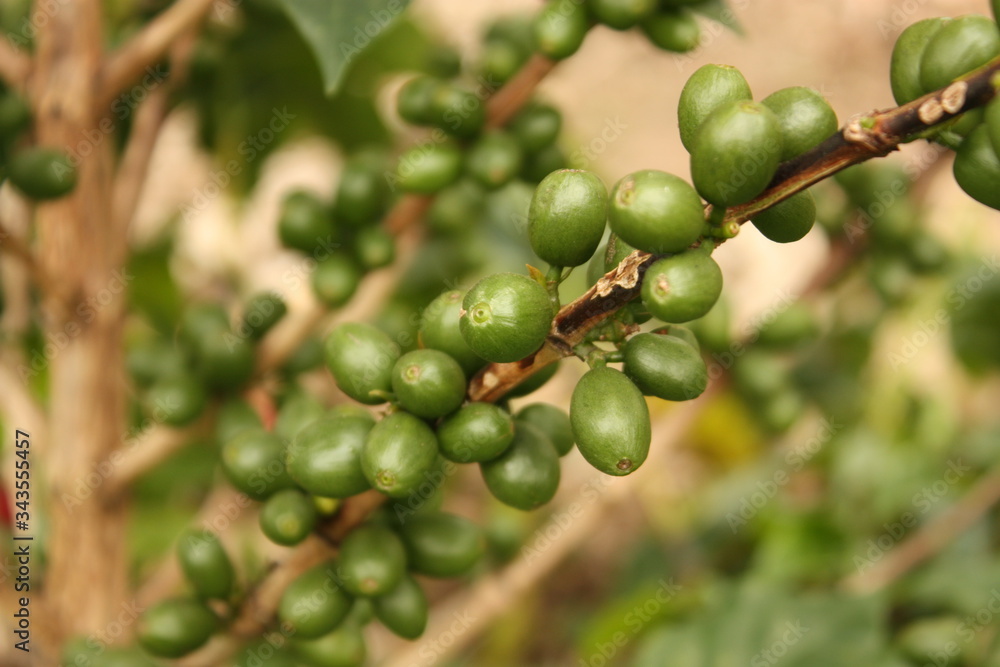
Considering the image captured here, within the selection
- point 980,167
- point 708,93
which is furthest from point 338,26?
point 980,167

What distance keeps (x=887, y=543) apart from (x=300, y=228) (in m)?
1.65

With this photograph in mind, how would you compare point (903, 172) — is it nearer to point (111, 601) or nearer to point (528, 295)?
point (528, 295)

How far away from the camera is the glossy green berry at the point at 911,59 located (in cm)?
68

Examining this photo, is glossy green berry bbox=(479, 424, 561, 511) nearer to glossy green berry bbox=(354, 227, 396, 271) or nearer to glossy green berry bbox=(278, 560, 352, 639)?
glossy green berry bbox=(278, 560, 352, 639)

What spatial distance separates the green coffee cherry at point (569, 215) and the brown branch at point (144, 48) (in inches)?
32.5

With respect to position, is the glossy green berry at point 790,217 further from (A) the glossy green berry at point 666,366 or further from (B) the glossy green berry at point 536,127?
(B) the glossy green berry at point 536,127

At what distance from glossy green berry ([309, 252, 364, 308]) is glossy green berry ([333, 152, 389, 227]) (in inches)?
3.0

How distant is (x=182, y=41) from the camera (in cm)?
148

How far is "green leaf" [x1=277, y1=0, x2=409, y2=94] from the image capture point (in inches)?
37.6

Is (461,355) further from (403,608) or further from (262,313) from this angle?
(262,313)

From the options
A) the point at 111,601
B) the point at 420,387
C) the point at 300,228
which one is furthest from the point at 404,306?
the point at 420,387

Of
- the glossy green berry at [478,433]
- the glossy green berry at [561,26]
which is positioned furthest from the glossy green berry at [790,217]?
the glossy green berry at [561,26]

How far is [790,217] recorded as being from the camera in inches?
26.9

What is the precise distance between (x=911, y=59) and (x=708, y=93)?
18 cm
